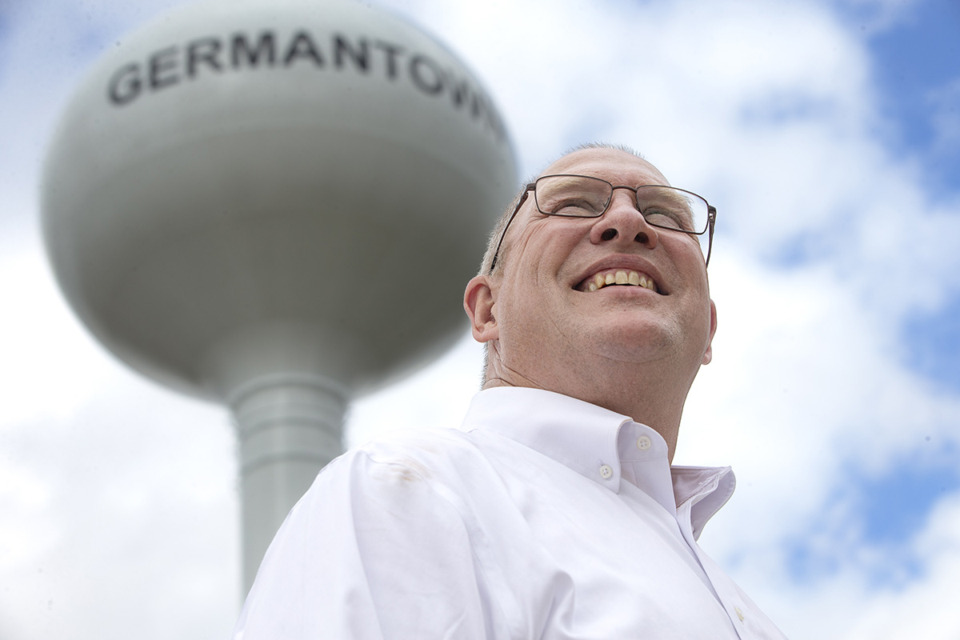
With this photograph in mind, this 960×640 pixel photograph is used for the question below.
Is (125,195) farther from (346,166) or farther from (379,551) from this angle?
(379,551)

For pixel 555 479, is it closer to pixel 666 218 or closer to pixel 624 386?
pixel 624 386

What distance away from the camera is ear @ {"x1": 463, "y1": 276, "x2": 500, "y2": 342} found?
2223 millimetres

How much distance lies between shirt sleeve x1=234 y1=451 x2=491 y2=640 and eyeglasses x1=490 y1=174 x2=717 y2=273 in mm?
926

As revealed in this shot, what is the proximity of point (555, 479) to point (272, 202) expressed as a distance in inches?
187

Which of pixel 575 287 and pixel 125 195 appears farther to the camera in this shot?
pixel 125 195

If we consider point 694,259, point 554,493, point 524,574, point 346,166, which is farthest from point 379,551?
point 346,166

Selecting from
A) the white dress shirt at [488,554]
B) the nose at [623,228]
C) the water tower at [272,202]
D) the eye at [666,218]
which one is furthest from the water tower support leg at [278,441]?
the white dress shirt at [488,554]

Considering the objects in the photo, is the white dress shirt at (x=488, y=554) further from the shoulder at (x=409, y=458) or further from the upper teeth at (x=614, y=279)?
the upper teeth at (x=614, y=279)

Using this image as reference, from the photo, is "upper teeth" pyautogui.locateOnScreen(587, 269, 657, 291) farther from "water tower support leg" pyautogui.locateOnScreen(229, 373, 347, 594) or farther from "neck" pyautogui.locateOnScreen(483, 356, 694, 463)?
"water tower support leg" pyautogui.locateOnScreen(229, 373, 347, 594)

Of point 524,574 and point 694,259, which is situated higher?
point 694,259

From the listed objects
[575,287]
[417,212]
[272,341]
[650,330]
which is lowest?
[650,330]

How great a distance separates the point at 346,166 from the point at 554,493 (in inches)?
186

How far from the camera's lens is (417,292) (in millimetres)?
6625

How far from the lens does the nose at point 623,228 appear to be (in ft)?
6.55
